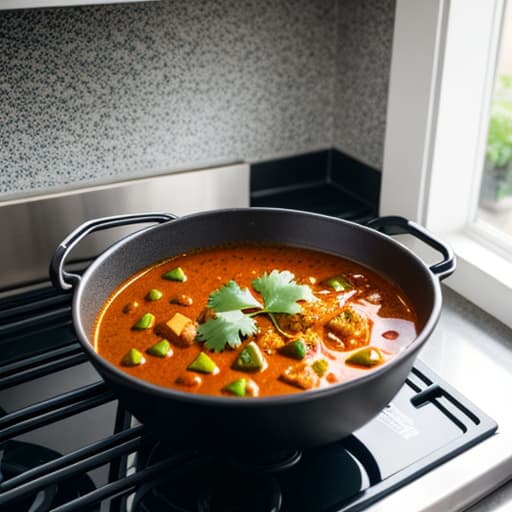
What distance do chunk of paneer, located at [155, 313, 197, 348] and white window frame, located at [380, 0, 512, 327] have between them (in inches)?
19.6

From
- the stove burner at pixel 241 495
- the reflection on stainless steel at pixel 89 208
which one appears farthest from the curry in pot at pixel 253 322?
the reflection on stainless steel at pixel 89 208

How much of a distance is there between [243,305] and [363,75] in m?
0.63

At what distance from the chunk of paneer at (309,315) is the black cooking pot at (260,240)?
0.29 ft

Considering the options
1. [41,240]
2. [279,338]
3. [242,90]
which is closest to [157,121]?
[242,90]

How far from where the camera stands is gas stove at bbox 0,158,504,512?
71cm

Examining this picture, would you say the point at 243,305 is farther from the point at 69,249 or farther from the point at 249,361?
the point at 69,249

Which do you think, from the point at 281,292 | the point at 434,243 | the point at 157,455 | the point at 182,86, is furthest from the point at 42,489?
the point at 182,86

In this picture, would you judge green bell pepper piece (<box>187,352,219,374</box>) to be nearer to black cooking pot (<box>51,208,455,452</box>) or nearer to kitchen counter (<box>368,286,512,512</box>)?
black cooking pot (<box>51,208,455,452</box>)

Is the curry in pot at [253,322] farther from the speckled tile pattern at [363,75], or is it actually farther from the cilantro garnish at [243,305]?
the speckled tile pattern at [363,75]

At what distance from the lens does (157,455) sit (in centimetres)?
Answer: 77

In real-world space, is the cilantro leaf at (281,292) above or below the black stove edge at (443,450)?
above

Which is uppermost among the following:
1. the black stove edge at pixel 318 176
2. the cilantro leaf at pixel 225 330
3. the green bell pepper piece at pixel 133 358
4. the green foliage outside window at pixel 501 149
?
the cilantro leaf at pixel 225 330

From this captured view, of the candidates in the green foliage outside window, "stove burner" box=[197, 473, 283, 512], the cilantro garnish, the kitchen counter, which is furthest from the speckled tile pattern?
the green foliage outside window

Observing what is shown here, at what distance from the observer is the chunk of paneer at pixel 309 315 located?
792 millimetres
